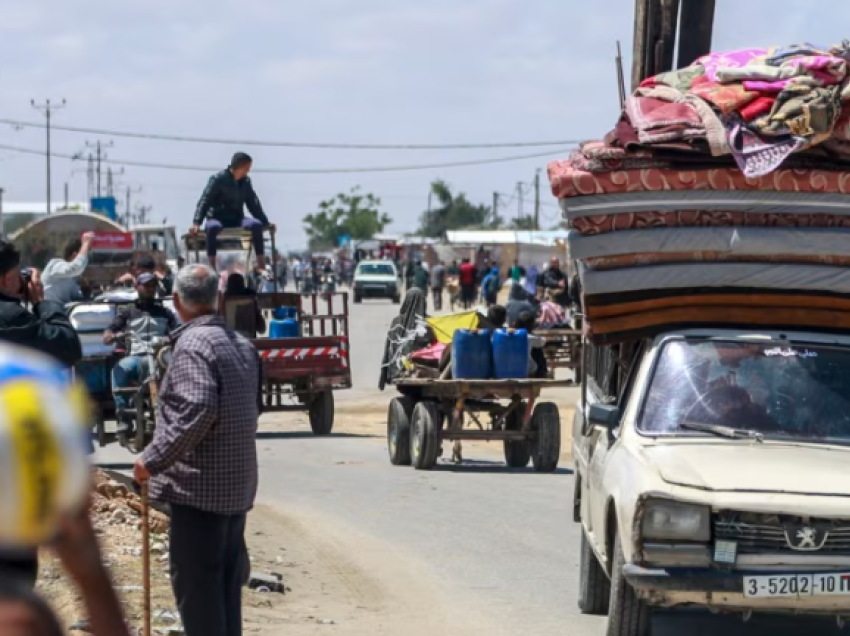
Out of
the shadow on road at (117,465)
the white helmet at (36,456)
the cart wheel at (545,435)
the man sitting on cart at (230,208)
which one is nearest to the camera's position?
the white helmet at (36,456)

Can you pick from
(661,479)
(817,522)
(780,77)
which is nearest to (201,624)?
(661,479)

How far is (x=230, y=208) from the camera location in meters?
18.2

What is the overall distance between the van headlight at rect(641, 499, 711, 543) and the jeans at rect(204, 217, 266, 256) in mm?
11758

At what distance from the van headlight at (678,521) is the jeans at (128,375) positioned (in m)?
9.54

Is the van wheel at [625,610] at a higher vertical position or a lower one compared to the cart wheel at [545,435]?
higher

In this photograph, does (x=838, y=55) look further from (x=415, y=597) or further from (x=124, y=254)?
(x=124, y=254)

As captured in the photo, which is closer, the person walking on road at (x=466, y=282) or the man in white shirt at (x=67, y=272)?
the man in white shirt at (x=67, y=272)

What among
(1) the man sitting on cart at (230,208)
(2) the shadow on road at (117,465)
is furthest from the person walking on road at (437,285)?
(2) the shadow on road at (117,465)

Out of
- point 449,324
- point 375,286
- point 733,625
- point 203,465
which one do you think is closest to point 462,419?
point 449,324

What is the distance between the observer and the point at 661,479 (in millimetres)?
7117

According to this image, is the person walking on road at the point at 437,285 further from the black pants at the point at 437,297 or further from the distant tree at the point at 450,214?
the distant tree at the point at 450,214

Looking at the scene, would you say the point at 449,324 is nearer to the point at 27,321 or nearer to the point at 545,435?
the point at 545,435

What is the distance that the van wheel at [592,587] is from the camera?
355 inches

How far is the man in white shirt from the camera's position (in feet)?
48.7
